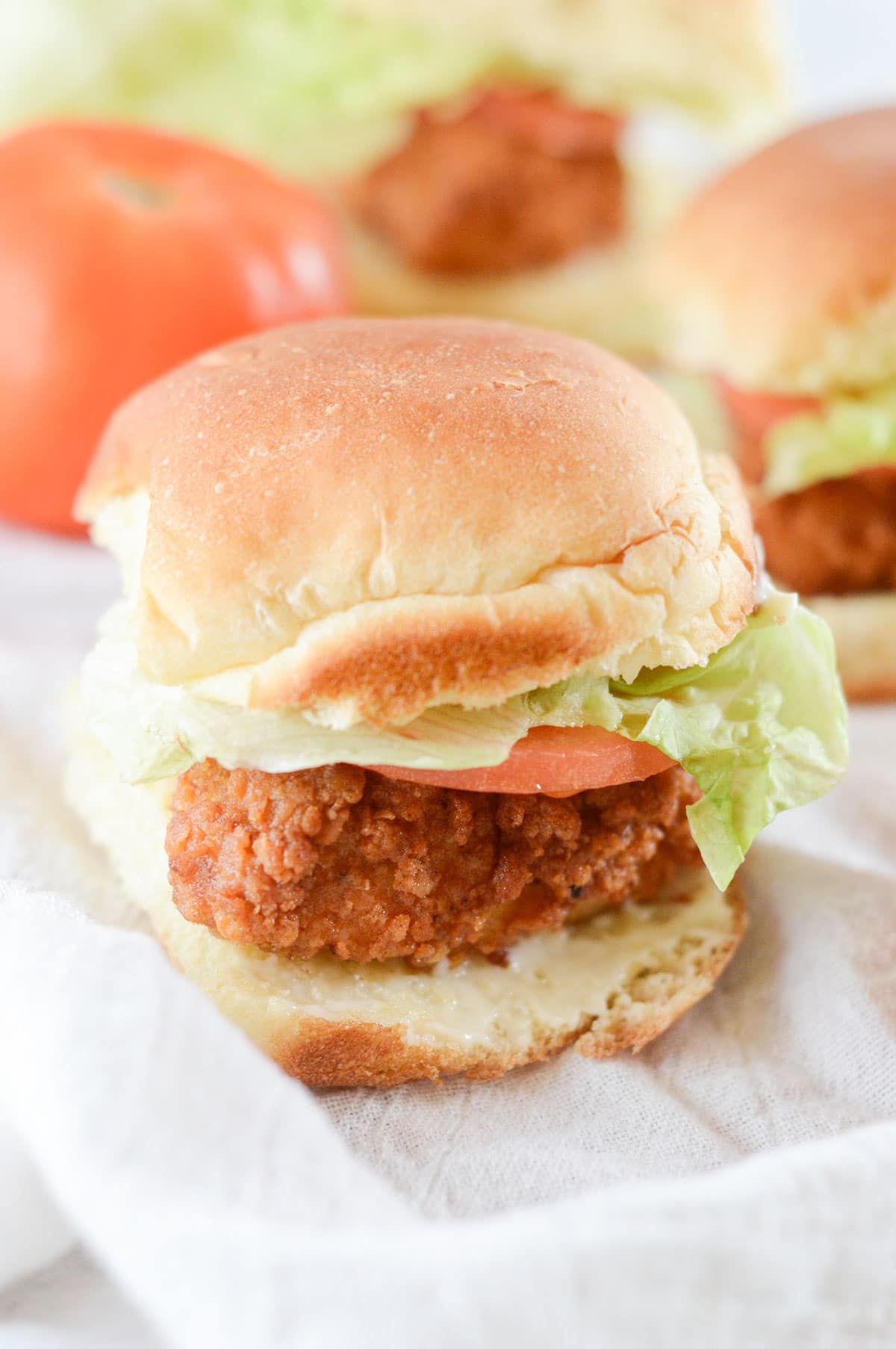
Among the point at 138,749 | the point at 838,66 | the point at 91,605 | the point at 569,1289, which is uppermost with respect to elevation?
the point at 138,749

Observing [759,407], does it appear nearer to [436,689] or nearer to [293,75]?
[436,689]

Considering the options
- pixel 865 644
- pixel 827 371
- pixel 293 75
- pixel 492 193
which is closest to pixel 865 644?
pixel 865 644

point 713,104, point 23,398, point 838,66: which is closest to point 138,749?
point 23,398

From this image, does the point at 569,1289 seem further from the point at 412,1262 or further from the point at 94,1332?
the point at 94,1332

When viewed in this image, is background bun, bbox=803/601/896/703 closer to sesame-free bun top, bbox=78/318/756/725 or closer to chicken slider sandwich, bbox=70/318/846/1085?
chicken slider sandwich, bbox=70/318/846/1085

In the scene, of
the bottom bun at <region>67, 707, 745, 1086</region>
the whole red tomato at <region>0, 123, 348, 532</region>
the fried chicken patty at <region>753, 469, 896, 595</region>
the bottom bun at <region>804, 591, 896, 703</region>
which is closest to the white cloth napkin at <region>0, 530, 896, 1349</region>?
the bottom bun at <region>67, 707, 745, 1086</region>

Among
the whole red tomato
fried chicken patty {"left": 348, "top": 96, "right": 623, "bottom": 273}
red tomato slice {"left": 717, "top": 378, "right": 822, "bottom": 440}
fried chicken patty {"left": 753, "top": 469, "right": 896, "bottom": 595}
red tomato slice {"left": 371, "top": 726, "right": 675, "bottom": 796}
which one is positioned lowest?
fried chicken patty {"left": 753, "top": 469, "right": 896, "bottom": 595}

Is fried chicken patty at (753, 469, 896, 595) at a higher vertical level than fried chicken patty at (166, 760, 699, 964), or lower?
lower
